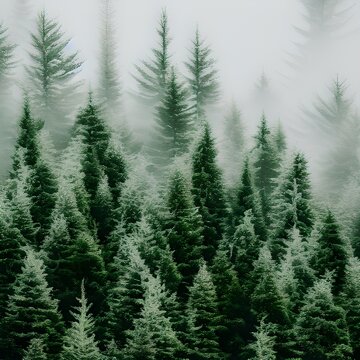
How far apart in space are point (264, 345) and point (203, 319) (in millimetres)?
3827

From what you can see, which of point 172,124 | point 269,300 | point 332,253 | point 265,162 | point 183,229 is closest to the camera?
point 269,300

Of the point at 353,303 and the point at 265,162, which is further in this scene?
the point at 265,162

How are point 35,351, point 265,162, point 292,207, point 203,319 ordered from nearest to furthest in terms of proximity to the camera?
point 35,351 → point 203,319 → point 292,207 → point 265,162

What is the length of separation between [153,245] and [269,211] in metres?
15.0

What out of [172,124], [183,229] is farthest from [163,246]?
[172,124]

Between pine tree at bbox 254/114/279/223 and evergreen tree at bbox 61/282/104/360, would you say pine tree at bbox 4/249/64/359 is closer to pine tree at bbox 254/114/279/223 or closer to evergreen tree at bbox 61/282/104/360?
evergreen tree at bbox 61/282/104/360

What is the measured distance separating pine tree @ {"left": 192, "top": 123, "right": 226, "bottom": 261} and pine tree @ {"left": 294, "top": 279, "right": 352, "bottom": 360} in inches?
334

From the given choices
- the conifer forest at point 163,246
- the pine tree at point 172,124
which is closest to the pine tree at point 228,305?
the conifer forest at point 163,246

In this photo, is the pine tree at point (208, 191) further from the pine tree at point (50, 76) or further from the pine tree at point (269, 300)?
the pine tree at point (50, 76)

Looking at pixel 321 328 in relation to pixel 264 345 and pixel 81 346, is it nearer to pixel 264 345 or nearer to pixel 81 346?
pixel 264 345

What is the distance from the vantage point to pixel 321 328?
31062 mm

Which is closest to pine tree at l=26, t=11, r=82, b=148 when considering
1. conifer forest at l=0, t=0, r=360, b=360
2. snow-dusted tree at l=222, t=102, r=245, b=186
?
conifer forest at l=0, t=0, r=360, b=360

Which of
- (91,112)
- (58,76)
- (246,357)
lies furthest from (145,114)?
(246,357)

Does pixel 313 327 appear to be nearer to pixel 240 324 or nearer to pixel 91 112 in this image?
pixel 240 324
